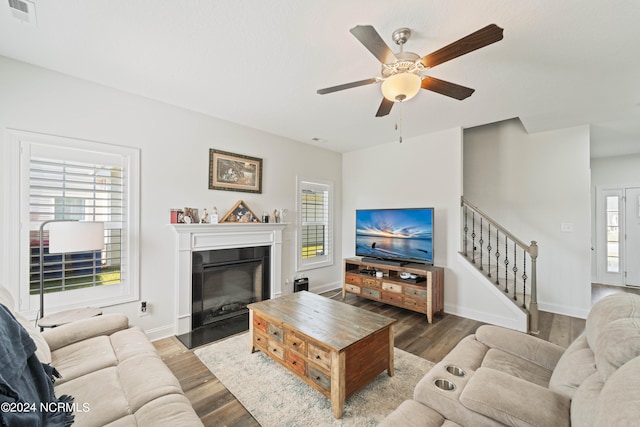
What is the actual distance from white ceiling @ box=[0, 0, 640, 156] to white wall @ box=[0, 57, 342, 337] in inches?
6.5

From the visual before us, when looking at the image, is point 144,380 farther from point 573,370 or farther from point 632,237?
point 632,237

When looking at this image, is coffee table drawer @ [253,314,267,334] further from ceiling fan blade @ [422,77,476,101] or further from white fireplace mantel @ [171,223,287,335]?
ceiling fan blade @ [422,77,476,101]

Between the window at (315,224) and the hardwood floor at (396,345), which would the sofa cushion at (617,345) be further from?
the window at (315,224)

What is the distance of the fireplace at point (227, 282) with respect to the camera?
10.8 feet

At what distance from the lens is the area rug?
1.82 metres

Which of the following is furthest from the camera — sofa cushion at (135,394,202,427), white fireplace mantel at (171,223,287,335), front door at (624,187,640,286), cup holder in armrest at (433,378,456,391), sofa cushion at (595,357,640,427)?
front door at (624,187,640,286)

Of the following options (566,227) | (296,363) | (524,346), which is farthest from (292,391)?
(566,227)

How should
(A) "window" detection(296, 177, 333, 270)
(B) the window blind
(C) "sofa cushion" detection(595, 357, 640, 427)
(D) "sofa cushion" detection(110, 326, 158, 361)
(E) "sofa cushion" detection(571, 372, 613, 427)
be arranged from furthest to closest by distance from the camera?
(A) "window" detection(296, 177, 333, 270), (B) the window blind, (D) "sofa cushion" detection(110, 326, 158, 361), (E) "sofa cushion" detection(571, 372, 613, 427), (C) "sofa cushion" detection(595, 357, 640, 427)

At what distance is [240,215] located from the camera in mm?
3699

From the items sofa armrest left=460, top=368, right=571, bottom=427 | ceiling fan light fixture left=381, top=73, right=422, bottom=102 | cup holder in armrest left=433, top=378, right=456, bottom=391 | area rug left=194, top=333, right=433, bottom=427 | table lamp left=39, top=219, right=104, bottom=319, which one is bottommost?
area rug left=194, top=333, right=433, bottom=427

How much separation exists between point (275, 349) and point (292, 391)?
38 centimetres

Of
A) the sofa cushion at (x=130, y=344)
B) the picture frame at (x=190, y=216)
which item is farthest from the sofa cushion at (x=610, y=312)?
the picture frame at (x=190, y=216)

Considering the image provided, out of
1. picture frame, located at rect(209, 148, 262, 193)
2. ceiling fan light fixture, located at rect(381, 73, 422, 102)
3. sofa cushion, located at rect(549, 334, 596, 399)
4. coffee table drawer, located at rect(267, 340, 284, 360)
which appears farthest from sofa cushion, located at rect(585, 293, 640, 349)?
picture frame, located at rect(209, 148, 262, 193)

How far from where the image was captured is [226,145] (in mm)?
3615
